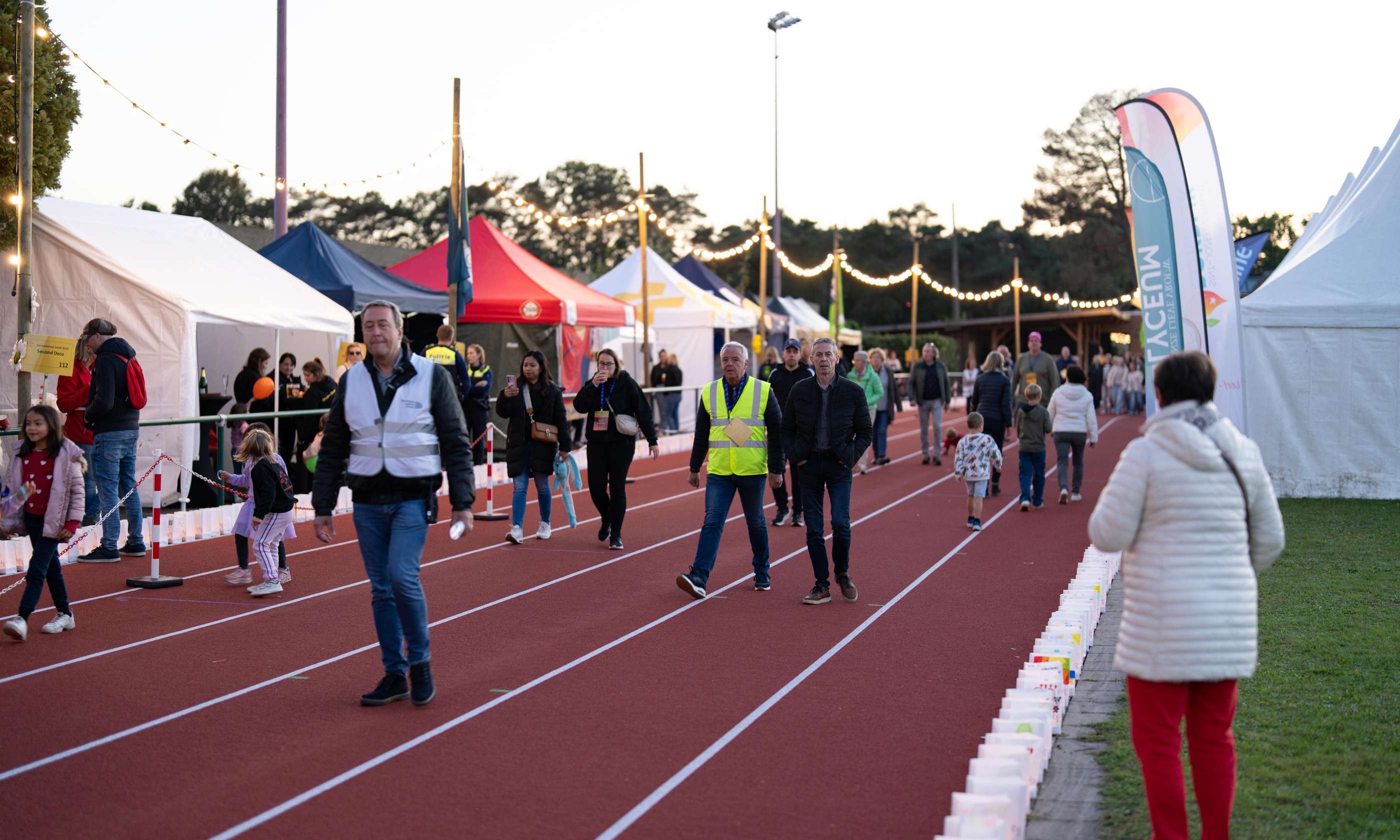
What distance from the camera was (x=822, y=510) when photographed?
9.23 meters

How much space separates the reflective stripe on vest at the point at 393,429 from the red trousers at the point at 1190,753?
3.56m

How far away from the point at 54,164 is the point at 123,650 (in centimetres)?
756

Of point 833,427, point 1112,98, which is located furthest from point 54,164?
point 1112,98

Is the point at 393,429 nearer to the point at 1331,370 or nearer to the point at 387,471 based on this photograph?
the point at 387,471

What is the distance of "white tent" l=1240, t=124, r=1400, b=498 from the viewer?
51.6ft

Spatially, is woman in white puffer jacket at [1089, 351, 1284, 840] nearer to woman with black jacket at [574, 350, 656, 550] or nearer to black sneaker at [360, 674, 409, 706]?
black sneaker at [360, 674, 409, 706]

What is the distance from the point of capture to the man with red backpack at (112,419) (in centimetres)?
1032

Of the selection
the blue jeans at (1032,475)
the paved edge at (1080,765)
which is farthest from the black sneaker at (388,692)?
the blue jeans at (1032,475)

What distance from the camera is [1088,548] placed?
38.1ft

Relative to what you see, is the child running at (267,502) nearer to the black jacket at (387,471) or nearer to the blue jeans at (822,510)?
the black jacket at (387,471)

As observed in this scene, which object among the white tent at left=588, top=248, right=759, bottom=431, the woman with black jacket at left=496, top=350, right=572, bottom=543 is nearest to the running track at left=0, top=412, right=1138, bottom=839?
the woman with black jacket at left=496, top=350, right=572, bottom=543

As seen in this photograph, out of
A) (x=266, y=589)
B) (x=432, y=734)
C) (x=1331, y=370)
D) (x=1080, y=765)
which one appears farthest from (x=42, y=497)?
(x=1331, y=370)

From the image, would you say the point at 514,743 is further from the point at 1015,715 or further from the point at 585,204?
the point at 585,204

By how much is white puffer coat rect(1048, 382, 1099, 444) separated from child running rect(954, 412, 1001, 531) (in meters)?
1.30
